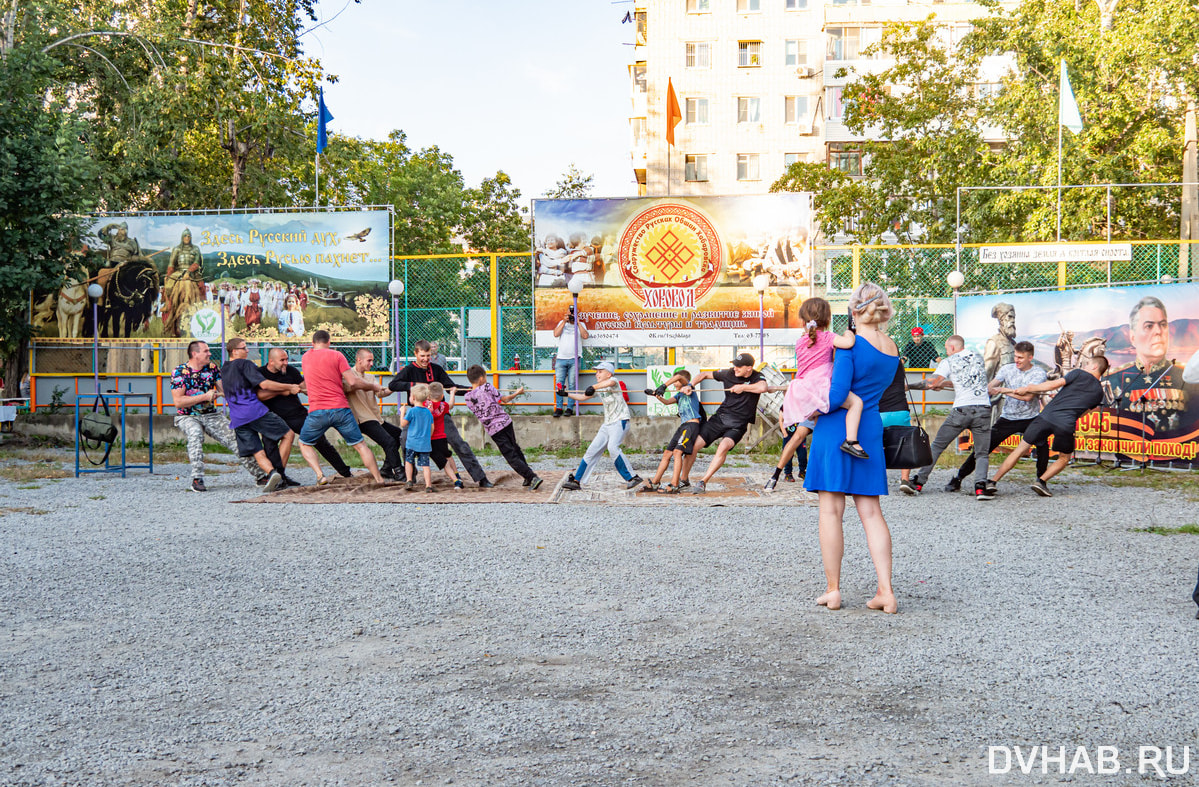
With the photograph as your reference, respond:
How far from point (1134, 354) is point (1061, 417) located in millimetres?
3733

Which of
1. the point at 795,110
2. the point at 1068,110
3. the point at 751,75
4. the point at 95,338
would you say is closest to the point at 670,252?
the point at 1068,110

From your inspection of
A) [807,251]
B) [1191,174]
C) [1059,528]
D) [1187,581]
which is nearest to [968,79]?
[1191,174]

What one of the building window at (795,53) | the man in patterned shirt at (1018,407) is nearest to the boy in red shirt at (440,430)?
the man in patterned shirt at (1018,407)

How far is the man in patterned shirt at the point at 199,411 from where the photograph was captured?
11773 mm

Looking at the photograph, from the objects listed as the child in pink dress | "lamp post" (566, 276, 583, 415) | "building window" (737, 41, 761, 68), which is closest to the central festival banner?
"lamp post" (566, 276, 583, 415)

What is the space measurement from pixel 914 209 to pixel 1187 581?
2975cm

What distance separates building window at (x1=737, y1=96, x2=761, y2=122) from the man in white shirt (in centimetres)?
3860

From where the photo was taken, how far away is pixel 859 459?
558cm

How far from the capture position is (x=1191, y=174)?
2422cm

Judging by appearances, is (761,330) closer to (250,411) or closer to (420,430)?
(420,430)

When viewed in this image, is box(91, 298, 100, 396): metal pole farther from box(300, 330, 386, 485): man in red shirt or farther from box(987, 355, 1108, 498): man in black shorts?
box(987, 355, 1108, 498): man in black shorts

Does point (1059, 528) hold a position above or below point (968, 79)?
below

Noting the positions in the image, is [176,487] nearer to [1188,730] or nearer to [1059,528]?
[1059,528]

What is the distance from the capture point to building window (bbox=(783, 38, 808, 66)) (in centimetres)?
4809
